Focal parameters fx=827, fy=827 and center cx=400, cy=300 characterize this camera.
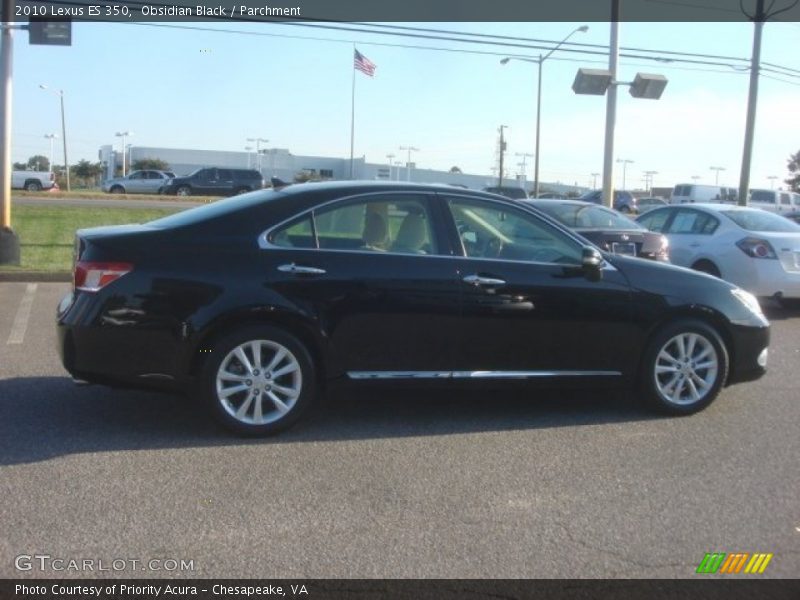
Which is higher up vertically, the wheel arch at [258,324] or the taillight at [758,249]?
the taillight at [758,249]

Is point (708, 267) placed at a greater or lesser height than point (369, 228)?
lesser

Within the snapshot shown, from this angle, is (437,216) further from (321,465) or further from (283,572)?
(283,572)

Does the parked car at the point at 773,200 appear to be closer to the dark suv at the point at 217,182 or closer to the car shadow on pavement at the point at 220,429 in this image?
the dark suv at the point at 217,182

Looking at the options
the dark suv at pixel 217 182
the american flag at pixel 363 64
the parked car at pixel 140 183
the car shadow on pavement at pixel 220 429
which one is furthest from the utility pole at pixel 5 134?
the parked car at pixel 140 183

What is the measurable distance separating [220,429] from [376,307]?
1.28 m

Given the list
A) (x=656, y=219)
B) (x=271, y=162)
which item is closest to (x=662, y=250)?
(x=656, y=219)

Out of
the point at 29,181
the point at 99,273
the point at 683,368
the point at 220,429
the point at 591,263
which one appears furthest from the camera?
the point at 29,181

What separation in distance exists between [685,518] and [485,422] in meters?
1.80

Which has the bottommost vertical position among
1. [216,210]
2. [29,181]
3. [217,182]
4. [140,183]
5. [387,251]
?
[29,181]

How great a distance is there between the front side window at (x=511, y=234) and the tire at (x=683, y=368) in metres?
0.89

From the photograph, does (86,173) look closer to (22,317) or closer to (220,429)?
(22,317)

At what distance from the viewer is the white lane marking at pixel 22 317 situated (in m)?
8.03

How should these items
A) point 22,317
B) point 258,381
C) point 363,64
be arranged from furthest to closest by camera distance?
point 363,64, point 22,317, point 258,381

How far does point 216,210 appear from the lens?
555cm
